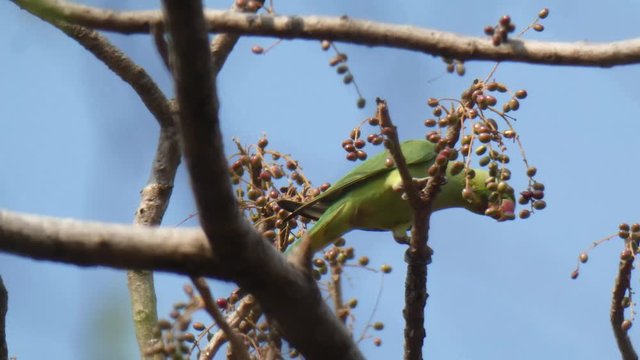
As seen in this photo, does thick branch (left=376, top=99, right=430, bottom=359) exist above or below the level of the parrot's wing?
below

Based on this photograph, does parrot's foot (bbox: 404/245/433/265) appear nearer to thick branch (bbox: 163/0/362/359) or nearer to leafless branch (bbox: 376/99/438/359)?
leafless branch (bbox: 376/99/438/359)

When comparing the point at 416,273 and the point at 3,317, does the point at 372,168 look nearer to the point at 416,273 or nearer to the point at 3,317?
the point at 416,273

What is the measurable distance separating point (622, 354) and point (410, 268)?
2.75 ft

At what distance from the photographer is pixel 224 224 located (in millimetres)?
1951

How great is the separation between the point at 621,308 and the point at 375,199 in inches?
73.6

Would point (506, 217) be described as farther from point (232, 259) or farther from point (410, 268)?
point (232, 259)

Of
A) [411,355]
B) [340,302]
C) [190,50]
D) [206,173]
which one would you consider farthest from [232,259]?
[411,355]

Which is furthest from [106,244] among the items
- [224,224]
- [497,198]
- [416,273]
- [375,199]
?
[375,199]

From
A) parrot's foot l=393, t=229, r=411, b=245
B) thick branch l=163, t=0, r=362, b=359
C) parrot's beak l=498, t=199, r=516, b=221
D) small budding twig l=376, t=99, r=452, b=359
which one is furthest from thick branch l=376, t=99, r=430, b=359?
parrot's foot l=393, t=229, r=411, b=245

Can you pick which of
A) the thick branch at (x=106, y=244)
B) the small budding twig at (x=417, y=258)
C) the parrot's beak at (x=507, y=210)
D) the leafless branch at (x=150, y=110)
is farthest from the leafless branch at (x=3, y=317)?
the parrot's beak at (x=507, y=210)

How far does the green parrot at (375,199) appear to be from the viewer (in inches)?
186

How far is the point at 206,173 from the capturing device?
188 cm

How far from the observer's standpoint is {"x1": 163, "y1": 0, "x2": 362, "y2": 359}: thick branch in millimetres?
1767

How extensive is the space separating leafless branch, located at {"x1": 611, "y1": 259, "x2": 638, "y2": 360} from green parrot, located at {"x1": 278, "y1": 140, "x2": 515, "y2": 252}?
1.52 metres
